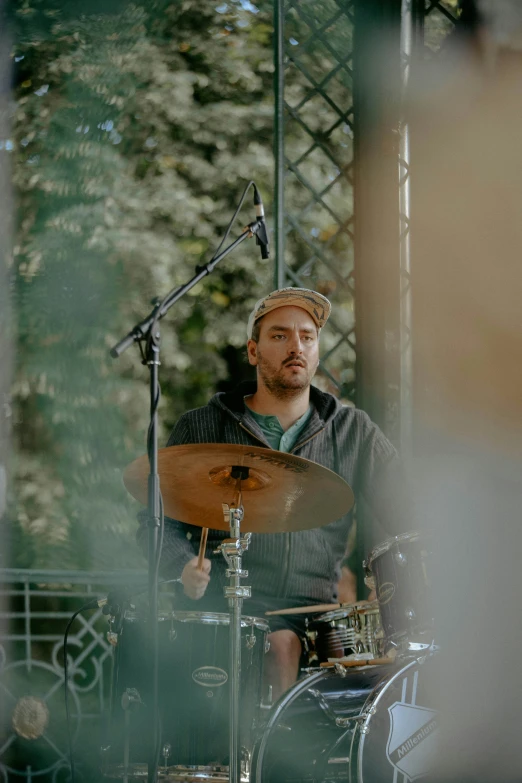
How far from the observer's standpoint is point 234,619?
8.27 feet

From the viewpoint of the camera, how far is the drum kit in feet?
7.81

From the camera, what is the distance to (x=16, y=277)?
625cm

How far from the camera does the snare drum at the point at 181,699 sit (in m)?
2.58

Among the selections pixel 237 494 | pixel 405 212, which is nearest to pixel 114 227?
pixel 405 212

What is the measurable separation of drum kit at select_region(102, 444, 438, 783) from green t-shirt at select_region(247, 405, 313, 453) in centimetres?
63

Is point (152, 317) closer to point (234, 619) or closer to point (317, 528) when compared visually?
point (234, 619)

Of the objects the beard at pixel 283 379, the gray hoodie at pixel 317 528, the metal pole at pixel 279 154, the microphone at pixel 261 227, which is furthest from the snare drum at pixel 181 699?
the metal pole at pixel 279 154

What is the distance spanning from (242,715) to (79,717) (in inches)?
68.1

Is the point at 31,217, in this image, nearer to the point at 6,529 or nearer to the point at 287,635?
the point at 6,529

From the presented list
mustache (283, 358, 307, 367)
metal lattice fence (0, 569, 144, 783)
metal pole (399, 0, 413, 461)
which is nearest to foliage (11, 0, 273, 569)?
metal lattice fence (0, 569, 144, 783)

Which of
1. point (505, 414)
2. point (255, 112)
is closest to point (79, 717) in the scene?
point (505, 414)

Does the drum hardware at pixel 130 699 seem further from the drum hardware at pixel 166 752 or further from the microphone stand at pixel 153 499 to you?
the microphone stand at pixel 153 499

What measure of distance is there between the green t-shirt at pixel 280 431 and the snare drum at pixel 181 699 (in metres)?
0.82

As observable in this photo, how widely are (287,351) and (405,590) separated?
3.59ft
